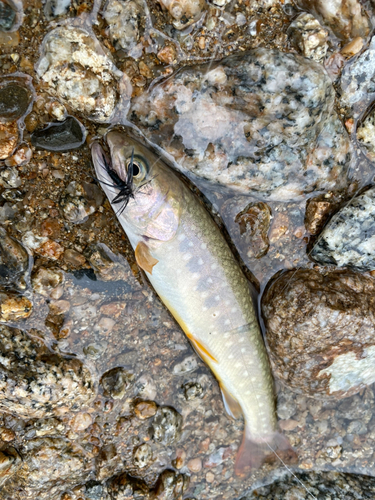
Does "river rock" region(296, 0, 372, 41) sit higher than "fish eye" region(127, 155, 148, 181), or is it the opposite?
"river rock" region(296, 0, 372, 41)

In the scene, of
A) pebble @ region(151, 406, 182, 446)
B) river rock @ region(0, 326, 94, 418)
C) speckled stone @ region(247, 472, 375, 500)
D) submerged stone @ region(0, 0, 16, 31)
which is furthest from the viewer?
speckled stone @ region(247, 472, 375, 500)

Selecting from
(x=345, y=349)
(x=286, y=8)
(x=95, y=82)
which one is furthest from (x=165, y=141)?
(x=345, y=349)

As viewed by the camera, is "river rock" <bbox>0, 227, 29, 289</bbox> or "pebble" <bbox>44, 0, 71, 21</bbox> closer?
"pebble" <bbox>44, 0, 71, 21</bbox>

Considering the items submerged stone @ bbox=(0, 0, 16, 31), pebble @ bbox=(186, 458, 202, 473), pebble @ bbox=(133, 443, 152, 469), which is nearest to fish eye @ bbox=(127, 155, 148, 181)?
submerged stone @ bbox=(0, 0, 16, 31)

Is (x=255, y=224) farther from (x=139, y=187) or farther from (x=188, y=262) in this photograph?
(x=139, y=187)

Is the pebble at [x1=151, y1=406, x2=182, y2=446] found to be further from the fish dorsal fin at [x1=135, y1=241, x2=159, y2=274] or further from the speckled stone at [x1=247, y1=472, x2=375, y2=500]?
the fish dorsal fin at [x1=135, y1=241, x2=159, y2=274]
